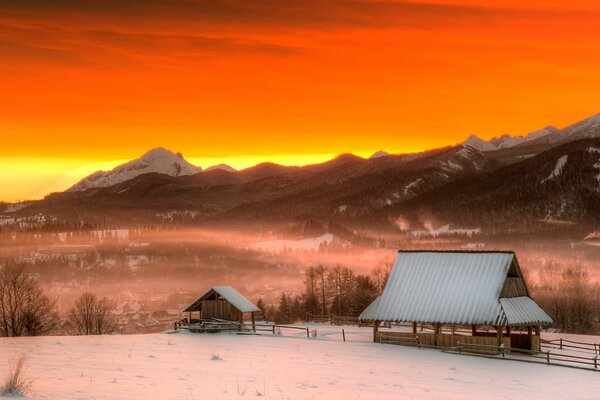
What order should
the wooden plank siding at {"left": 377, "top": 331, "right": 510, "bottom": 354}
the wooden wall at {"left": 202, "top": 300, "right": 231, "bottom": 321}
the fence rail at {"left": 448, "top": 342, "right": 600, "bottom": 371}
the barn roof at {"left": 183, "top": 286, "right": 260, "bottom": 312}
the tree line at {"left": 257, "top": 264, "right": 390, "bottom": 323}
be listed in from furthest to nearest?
1. the tree line at {"left": 257, "top": 264, "right": 390, "bottom": 323}
2. the wooden wall at {"left": 202, "top": 300, "right": 231, "bottom": 321}
3. the barn roof at {"left": 183, "top": 286, "right": 260, "bottom": 312}
4. the wooden plank siding at {"left": 377, "top": 331, "right": 510, "bottom": 354}
5. the fence rail at {"left": 448, "top": 342, "right": 600, "bottom": 371}

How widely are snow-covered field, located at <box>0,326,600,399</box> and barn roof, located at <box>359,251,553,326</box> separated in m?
3.58

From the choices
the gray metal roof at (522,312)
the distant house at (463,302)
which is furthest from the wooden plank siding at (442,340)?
the gray metal roof at (522,312)

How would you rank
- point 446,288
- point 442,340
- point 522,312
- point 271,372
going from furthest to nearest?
point 446,288
point 442,340
point 522,312
point 271,372

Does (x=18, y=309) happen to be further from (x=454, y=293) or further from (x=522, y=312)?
(x=522, y=312)

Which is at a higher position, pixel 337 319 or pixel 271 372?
pixel 271 372

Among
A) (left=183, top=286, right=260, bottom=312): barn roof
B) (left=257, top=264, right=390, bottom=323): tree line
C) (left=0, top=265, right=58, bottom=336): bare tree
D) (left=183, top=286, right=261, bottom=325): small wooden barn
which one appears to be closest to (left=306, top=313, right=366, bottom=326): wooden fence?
(left=257, top=264, right=390, bottom=323): tree line

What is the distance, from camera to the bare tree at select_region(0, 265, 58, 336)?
81500mm

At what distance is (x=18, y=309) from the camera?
89.5 meters

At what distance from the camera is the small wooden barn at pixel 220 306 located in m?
72.2

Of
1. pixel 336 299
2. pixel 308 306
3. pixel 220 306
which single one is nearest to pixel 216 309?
pixel 220 306

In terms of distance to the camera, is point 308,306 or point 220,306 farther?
point 308,306

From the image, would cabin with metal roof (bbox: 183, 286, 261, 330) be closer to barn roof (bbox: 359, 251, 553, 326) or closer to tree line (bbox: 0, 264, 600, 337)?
barn roof (bbox: 359, 251, 553, 326)

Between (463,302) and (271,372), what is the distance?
2475 centimetres

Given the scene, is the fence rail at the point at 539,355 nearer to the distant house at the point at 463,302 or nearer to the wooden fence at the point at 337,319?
the distant house at the point at 463,302
